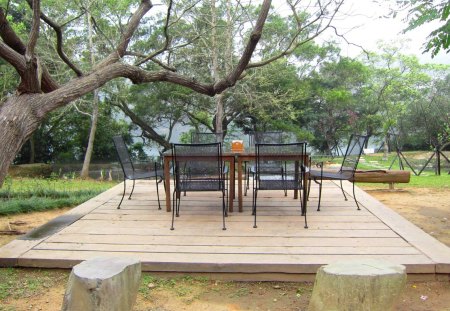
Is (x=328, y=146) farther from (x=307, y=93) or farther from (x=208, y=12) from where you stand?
(x=208, y=12)

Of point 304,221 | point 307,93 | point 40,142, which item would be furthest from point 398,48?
point 304,221

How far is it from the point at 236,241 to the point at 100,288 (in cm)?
140

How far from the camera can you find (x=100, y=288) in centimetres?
196

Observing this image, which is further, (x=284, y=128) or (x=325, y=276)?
(x=284, y=128)

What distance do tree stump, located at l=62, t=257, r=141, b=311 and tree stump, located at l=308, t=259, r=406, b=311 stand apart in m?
1.00

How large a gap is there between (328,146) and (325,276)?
16752 millimetres

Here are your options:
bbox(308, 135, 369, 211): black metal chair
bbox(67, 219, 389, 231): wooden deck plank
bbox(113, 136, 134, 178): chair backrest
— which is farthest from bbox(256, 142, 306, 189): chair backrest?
bbox(113, 136, 134, 178): chair backrest

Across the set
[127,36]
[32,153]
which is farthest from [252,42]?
[32,153]

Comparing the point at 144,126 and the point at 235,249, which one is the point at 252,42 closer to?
the point at 235,249

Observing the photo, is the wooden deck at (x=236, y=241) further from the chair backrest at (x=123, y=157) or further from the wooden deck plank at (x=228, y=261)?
the chair backrest at (x=123, y=157)

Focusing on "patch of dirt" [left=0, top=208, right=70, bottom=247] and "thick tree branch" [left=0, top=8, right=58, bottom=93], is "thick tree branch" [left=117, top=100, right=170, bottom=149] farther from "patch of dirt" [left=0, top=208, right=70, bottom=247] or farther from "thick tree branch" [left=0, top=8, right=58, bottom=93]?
"thick tree branch" [left=0, top=8, right=58, bottom=93]

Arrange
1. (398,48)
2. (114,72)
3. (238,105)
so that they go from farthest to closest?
(398,48) → (238,105) → (114,72)

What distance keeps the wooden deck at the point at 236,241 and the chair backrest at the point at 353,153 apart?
40 cm

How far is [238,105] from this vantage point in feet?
47.4
